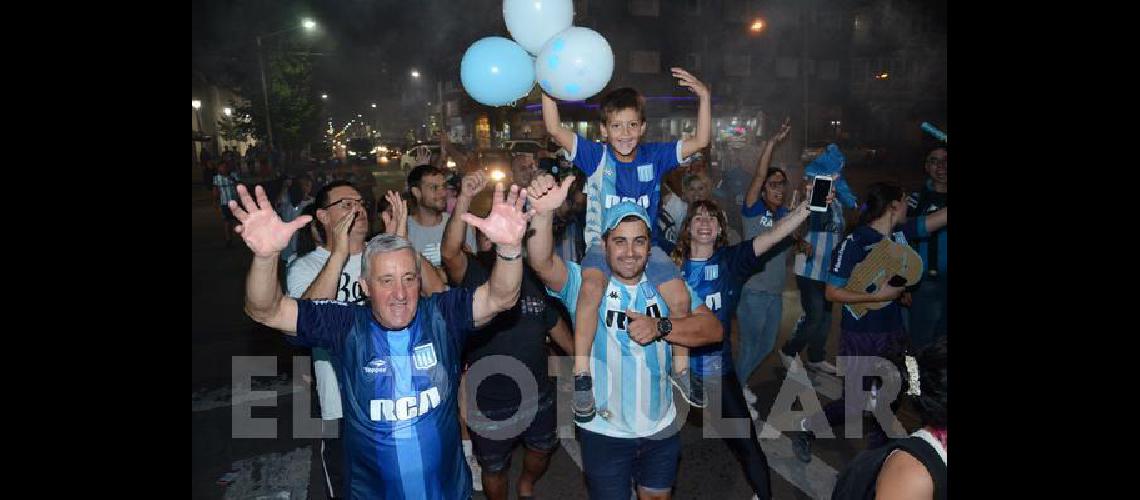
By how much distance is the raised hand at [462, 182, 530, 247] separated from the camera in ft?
8.82

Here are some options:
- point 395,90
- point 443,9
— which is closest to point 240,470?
point 443,9

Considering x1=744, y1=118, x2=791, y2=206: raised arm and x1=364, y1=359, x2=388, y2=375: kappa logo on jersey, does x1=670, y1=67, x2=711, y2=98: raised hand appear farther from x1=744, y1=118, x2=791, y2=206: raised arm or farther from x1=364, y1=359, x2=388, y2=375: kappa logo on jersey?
x1=364, y1=359, x2=388, y2=375: kappa logo on jersey

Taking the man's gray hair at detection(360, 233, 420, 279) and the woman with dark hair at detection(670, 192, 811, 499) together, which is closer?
the man's gray hair at detection(360, 233, 420, 279)

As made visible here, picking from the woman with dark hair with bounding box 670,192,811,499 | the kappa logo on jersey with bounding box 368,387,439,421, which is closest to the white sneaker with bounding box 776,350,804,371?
the woman with dark hair with bounding box 670,192,811,499

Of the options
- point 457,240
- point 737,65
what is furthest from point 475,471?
point 737,65

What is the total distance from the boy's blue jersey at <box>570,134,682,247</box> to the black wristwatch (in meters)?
1.64

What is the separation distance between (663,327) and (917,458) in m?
1.39

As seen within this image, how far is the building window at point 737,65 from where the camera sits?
41.1 meters

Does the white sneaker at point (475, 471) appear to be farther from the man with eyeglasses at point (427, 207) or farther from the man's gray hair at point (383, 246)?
the man's gray hair at point (383, 246)

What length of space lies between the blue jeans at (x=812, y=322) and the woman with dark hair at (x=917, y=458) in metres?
3.84

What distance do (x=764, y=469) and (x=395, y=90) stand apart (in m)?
106

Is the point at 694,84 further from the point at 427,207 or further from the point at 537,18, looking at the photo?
the point at 427,207

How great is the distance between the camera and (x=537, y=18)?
488 cm
